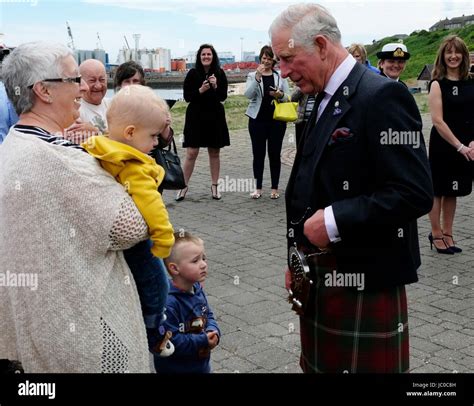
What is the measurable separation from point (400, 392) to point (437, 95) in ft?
15.5

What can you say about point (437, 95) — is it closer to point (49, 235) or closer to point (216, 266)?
point (216, 266)

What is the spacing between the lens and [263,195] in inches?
384

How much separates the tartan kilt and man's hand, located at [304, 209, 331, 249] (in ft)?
0.59

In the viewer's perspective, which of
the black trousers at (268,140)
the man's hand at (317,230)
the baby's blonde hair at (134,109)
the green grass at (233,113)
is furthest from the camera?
the green grass at (233,113)

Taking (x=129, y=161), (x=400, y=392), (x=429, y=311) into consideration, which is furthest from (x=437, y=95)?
(x=129, y=161)

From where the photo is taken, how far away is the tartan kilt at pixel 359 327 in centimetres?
284

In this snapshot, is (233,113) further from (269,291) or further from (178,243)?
(178,243)

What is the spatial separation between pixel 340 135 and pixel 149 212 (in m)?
0.83

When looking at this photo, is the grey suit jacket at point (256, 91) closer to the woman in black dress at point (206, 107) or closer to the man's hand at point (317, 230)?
the woman in black dress at point (206, 107)

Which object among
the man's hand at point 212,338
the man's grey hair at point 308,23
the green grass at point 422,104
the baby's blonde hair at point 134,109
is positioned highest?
the man's grey hair at point 308,23

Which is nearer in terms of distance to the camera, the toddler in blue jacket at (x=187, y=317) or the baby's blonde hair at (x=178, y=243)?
the toddler in blue jacket at (x=187, y=317)

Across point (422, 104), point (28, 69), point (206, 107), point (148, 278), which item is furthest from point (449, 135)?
point (422, 104)

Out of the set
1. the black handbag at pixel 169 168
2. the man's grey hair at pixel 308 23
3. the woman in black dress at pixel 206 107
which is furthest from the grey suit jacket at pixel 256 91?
the man's grey hair at pixel 308 23

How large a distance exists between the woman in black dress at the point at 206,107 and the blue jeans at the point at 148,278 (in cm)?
674
